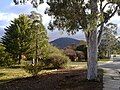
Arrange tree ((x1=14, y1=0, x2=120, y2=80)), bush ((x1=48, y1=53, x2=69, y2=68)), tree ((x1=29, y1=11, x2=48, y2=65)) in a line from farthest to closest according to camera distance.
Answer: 1. tree ((x1=29, y1=11, x2=48, y2=65))
2. bush ((x1=48, y1=53, x2=69, y2=68))
3. tree ((x1=14, y1=0, x2=120, y2=80))

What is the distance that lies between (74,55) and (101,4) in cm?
4154

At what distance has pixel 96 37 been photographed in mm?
21422

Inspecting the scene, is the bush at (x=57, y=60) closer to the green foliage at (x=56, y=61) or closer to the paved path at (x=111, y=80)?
the green foliage at (x=56, y=61)

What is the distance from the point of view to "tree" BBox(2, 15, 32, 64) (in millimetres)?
46469

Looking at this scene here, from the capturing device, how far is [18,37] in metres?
47.0

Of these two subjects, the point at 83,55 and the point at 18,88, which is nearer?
the point at 18,88

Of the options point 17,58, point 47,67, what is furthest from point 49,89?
point 17,58

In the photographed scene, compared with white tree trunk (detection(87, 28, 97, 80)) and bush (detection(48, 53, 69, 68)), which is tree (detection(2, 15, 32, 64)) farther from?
white tree trunk (detection(87, 28, 97, 80))

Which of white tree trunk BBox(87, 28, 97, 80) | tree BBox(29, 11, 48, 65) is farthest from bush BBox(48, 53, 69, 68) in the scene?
white tree trunk BBox(87, 28, 97, 80)

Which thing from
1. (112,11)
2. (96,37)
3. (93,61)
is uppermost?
(112,11)

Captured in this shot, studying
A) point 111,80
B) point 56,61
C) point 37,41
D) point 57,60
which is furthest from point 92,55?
point 37,41

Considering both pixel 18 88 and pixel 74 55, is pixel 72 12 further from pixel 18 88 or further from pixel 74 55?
pixel 74 55

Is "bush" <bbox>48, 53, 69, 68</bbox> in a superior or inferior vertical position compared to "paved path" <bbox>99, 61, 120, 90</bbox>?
superior

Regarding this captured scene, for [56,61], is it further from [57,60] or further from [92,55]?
[92,55]
